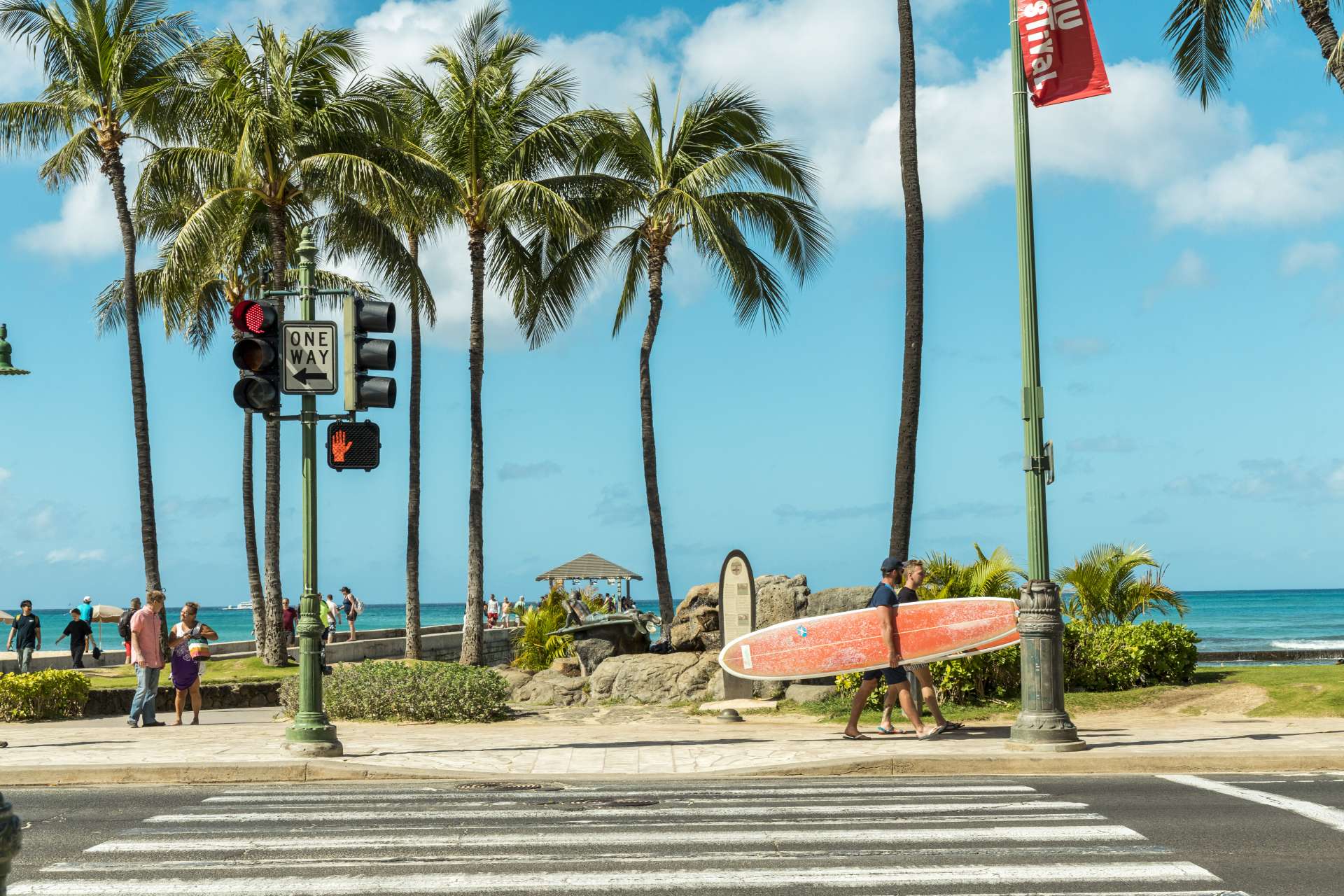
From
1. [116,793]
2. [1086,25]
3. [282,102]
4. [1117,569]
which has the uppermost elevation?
[282,102]

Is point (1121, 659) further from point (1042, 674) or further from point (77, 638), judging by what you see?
point (77, 638)

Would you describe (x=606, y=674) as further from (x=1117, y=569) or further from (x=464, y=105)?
(x=464, y=105)

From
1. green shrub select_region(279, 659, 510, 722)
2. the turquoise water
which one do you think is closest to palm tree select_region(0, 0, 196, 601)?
green shrub select_region(279, 659, 510, 722)

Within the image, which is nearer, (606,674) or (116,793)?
(116,793)

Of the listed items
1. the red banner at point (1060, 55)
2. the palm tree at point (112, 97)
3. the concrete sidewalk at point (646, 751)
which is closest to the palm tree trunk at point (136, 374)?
the palm tree at point (112, 97)

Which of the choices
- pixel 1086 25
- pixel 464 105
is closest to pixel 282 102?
pixel 464 105

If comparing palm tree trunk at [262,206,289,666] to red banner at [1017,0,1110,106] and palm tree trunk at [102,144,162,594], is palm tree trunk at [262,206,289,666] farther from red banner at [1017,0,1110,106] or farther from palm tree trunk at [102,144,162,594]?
red banner at [1017,0,1110,106]

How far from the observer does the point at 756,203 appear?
2967cm

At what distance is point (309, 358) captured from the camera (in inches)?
500

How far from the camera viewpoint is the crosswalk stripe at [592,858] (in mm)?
7691

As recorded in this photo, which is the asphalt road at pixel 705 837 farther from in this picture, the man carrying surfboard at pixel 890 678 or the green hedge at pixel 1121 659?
the green hedge at pixel 1121 659

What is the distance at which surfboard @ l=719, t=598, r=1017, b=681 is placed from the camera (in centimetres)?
1512

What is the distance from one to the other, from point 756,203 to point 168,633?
16489 mm

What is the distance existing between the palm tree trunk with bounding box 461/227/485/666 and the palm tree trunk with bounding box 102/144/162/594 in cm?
714
